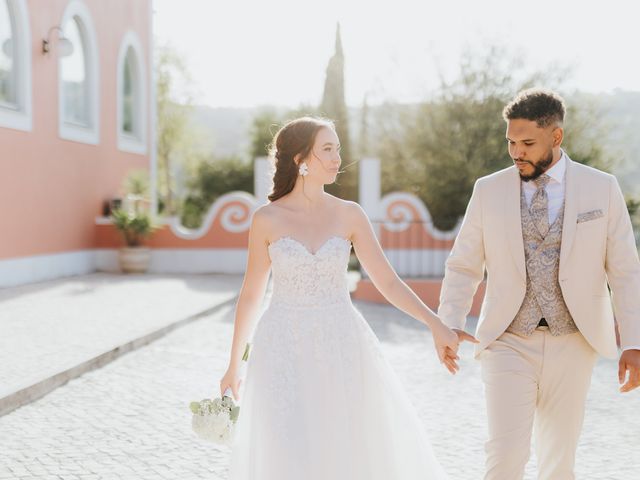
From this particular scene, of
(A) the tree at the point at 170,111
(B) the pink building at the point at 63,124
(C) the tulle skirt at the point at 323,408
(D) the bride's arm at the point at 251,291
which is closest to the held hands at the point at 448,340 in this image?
(C) the tulle skirt at the point at 323,408

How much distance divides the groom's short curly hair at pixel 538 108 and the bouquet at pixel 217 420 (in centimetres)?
163

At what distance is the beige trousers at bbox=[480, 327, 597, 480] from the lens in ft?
11.0

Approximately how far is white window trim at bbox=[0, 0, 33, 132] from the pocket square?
12.0 meters

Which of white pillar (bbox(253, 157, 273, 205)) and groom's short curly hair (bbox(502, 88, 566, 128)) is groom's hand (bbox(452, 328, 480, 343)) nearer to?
groom's short curly hair (bbox(502, 88, 566, 128))

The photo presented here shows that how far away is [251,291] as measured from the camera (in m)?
3.62

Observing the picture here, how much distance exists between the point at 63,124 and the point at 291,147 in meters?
13.2

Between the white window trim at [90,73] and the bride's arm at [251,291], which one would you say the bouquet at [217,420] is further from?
the white window trim at [90,73]

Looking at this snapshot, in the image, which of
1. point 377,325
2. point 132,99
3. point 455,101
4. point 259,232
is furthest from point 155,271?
point 259,232

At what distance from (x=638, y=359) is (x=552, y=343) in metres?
0.35

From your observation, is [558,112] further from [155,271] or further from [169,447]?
[155,271]

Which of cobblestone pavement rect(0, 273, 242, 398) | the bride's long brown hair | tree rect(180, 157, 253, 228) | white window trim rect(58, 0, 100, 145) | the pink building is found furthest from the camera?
tree rect(180, 157, 253, 228)

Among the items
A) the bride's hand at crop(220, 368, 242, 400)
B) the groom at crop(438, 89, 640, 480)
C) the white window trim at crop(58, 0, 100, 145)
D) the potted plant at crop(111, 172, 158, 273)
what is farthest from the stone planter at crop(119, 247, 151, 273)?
the groom at crop(438, 89, 640, 480)

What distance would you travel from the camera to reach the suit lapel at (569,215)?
11.1 ft

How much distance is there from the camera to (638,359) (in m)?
3.40
